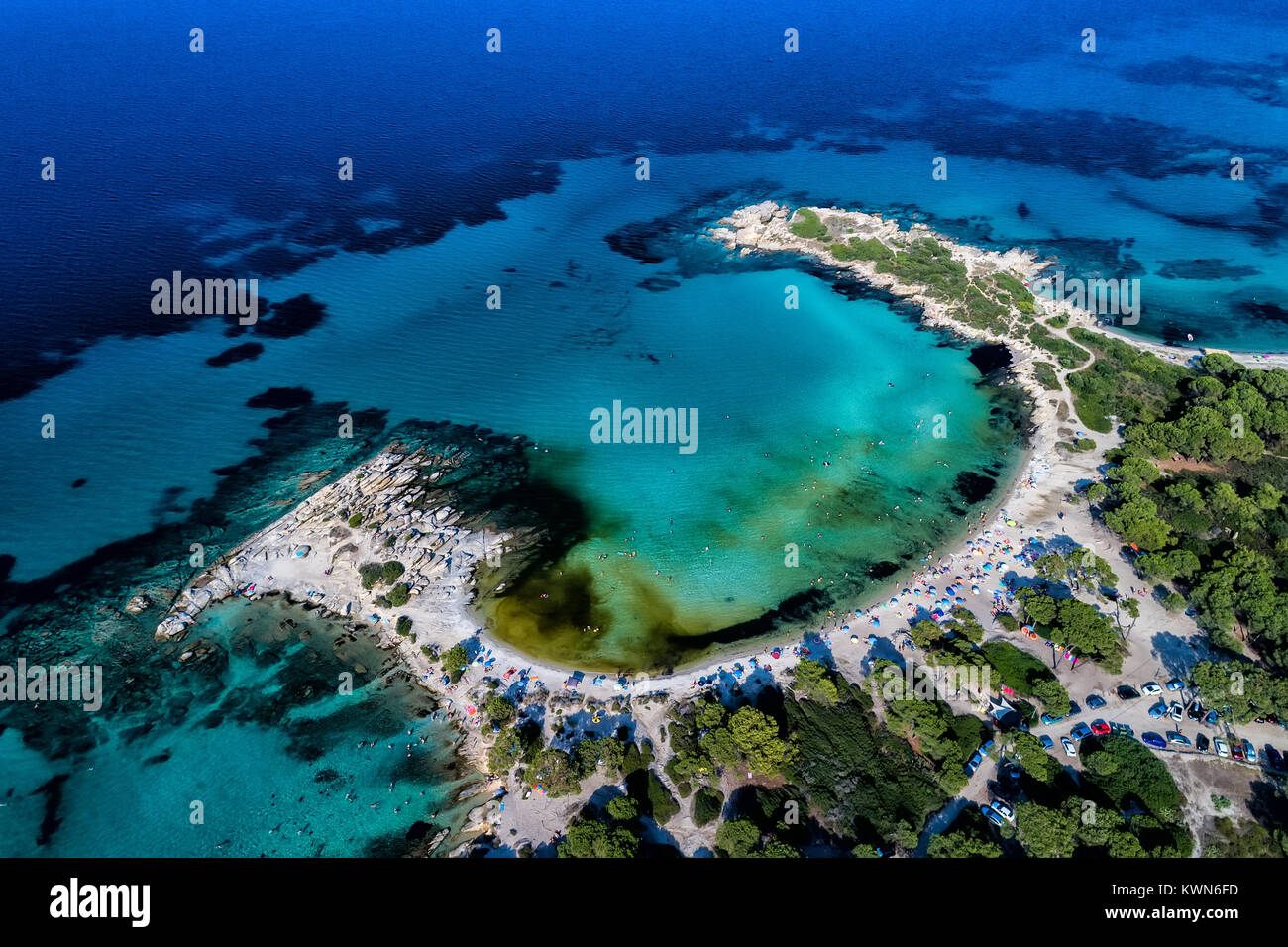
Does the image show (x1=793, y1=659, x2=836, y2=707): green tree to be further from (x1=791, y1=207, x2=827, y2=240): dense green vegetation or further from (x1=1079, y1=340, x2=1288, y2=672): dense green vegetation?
(x1=791, y1=207, x2=827, y2=240): dense green vegetation

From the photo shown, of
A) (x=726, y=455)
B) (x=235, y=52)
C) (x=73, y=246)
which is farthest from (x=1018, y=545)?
(x=235, y=52)

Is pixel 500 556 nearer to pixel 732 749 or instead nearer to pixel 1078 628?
pixel 732 749

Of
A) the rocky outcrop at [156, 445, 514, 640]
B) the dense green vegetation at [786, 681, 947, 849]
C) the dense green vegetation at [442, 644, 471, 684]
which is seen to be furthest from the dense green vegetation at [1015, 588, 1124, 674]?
the rocky outcrop at [156, 445, 514, 640]

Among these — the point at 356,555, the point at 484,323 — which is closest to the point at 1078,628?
the point at 356,555

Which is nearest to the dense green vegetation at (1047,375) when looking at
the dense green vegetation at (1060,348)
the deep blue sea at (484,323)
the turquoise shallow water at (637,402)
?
the dense green vegetation at (1060,348)

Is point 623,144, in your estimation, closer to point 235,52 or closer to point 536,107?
point 536,107

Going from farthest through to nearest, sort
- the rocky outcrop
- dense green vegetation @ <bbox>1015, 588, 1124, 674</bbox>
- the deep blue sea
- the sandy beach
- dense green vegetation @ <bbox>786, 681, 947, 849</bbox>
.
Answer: the rocky outcrop → the deep blue sea → the sandy beach → dense green vegetation @ <bbox>1015, 588, 1124, 674</bbox> → dense green vegetation @ <bbox>786, 681, 947, 849</bbox>
